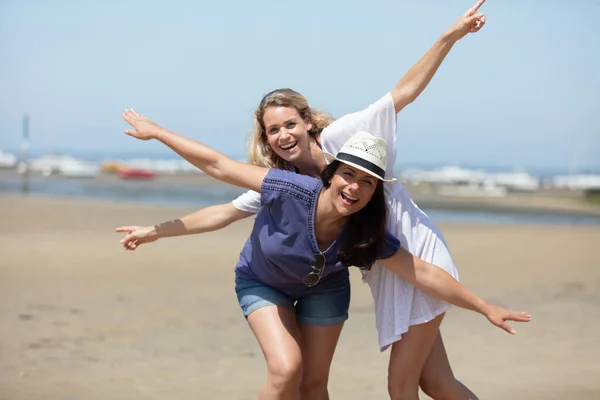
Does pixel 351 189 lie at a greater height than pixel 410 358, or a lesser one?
greater

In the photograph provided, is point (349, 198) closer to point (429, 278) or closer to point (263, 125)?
point (429, 278)

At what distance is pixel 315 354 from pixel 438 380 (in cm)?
71

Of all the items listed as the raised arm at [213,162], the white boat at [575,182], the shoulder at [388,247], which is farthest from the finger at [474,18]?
the white boat at [575,182]

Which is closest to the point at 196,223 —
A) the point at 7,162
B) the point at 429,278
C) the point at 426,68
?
the point at 429,278

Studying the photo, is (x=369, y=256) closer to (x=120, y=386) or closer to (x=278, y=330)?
(x=278, y=330)

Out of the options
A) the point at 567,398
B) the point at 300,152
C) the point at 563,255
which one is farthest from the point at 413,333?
the point at 563,255

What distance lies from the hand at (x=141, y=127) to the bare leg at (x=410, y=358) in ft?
5.49

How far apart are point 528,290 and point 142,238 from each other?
7.14 metres

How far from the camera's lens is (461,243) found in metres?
15.3

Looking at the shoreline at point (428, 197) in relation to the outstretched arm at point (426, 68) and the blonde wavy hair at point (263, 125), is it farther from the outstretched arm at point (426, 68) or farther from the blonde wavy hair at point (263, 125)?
the outstretched arm at point (426, 68)

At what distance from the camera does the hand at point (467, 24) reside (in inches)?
170

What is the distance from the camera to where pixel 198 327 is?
27.8ft

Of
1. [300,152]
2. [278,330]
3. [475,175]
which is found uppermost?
[300,152]

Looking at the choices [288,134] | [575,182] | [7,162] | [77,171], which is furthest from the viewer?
[7,162]
